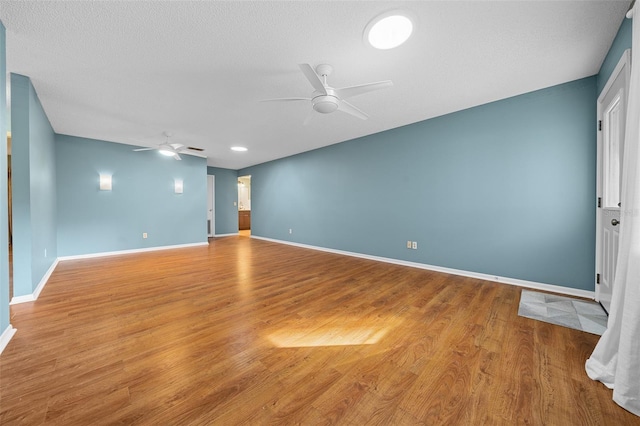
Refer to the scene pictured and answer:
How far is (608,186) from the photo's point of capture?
244cm

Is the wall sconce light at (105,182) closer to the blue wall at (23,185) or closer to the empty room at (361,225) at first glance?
the empty room at (361,225)

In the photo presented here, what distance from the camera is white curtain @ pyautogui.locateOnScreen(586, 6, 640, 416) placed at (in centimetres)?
123

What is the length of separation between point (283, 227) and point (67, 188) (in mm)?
4688

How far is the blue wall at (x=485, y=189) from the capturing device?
2.78 metres

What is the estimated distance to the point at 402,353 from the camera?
1.70 m

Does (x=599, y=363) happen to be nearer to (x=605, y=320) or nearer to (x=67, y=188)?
(x=605, y=320)

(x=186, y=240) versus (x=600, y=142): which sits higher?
(x=600, y=142)

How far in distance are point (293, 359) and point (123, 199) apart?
233 inches

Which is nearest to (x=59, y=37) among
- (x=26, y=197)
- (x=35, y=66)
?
(x=35, y=66)

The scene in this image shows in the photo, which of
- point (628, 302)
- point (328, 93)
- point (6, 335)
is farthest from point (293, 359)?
point (328, 93)

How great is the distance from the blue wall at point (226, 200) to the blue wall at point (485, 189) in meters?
4.59

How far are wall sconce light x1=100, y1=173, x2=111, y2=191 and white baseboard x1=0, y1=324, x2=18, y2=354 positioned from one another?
4.15 meters

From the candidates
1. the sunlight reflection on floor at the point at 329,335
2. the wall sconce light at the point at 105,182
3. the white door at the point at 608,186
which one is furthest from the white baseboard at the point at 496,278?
the wall sconce light at the point at 105,182

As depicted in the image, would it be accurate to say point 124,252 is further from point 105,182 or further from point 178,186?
point 178,186
